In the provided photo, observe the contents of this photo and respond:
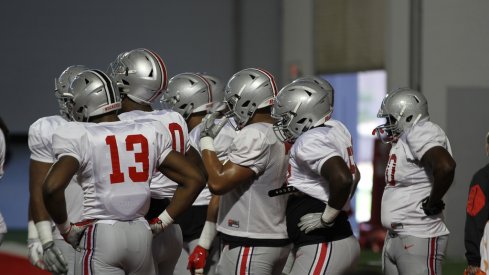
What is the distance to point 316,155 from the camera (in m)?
4.67

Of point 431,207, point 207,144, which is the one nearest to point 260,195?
point 207,144

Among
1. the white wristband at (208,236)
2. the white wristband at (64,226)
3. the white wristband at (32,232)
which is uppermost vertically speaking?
the white wristband at (64,226)

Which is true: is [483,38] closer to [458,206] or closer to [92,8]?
[458,206]

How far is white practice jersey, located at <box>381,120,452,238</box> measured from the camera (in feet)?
17.5

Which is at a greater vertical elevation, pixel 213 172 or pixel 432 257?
pixel 213 172

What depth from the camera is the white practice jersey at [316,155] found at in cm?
468

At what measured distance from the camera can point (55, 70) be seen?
44.3 feet

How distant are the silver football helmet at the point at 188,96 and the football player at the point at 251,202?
46.8 inches

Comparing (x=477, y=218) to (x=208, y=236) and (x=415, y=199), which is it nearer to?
(x=415, y=199)

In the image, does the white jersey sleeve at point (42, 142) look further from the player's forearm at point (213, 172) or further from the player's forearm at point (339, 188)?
the player's forearm at point (339, 188)

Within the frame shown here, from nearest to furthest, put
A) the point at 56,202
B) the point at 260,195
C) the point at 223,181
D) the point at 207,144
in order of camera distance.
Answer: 1. the point at 56,202
2. the point at 223,181
3. the point at 260,195
4. the point at 207,144

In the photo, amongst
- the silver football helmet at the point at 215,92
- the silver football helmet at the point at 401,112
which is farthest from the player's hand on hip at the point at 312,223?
the silver football helmet at the point at 215,92

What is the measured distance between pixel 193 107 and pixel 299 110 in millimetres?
1544

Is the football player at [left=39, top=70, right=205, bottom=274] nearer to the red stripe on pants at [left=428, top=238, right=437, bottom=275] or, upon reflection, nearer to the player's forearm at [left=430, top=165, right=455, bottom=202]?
the player's forearm at [left=430, top=165, right=455, bottom=202]
